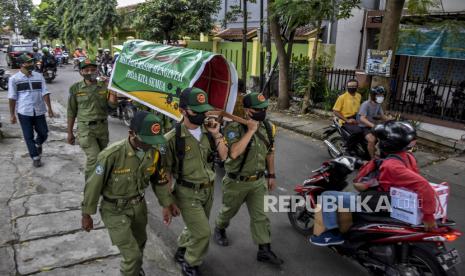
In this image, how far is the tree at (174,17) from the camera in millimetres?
15977

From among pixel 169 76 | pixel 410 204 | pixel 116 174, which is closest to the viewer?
pixel 116 174

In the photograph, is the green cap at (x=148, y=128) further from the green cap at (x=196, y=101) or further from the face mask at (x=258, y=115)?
the face mask at (x=258, y=115)

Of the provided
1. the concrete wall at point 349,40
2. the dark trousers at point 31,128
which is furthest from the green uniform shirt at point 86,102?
the concrete wall at point 349,40

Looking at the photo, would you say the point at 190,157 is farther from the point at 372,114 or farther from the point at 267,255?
the point at 372,114

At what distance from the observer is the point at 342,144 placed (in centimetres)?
718

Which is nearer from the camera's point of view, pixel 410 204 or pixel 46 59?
pixel 410 204

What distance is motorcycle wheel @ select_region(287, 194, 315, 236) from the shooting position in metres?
4.28

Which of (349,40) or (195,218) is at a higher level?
(349,40)

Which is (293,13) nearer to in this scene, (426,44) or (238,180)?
(426,44)

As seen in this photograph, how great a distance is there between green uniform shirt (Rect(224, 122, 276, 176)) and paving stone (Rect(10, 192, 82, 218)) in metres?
2.37

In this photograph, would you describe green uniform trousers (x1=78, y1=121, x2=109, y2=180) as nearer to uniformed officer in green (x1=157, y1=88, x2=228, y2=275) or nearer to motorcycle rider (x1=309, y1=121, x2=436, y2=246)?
uniformed officer in green (x1=157, y1=88, x2=228, y2=275)

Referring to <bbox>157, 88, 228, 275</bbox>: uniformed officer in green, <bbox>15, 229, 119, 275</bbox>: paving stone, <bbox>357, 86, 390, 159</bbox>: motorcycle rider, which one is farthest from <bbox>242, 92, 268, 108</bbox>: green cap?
<bbox>357, 86, 390, 159</bbox>: motorcycle rider

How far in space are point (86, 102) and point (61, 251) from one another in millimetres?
2128

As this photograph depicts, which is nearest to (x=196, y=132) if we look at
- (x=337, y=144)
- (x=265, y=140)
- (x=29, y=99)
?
(x=265, y=140)
